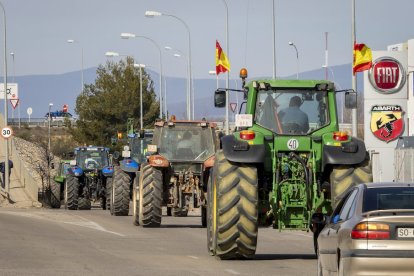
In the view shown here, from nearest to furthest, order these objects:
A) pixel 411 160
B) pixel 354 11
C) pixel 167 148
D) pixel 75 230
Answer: pixel 75 230, pixel 167 148, pixel 354 11, pixel 411 160

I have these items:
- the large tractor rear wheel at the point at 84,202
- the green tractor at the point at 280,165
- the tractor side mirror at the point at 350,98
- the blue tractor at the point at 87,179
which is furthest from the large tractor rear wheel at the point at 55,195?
the tractor side mirror at the point at 350,98

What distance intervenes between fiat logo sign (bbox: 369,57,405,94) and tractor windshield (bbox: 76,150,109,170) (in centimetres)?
1226

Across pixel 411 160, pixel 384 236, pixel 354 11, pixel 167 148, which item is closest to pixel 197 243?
pixel 167 148

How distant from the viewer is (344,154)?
2111cm

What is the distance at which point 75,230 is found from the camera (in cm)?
3191

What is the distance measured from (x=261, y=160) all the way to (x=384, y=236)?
23.7ft

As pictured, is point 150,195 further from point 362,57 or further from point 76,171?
point 76,171

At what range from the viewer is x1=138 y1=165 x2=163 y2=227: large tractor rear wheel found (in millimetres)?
32688

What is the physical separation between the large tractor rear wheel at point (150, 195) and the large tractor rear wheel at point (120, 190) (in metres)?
7.78

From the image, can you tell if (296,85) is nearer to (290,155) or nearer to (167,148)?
(290,155)

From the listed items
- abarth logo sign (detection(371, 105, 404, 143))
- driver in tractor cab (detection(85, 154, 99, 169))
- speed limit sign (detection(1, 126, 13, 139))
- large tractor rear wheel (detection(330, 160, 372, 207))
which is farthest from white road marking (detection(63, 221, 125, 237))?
speed limit sign (detection(1, 126, 13, 139))

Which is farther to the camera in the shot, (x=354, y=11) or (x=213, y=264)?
(x=354, y=11)

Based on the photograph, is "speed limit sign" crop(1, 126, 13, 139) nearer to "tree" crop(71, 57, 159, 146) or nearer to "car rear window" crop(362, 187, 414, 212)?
"tree" crop(71, 57, 159, 146)

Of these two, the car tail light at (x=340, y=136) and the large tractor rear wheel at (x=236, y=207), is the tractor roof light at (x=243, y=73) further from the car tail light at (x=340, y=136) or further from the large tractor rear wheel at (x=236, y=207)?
the large tractor rear wheel at (x=236, y=207)
